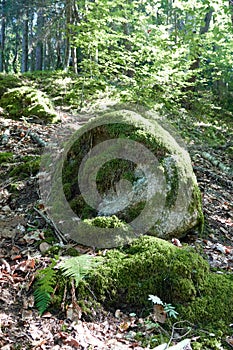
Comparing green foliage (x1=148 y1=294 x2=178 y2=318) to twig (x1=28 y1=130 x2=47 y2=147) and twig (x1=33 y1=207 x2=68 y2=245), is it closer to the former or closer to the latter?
twig (x1=33 y1=207 x2=68 y2=245)

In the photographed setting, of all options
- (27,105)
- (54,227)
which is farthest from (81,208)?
(27,105)

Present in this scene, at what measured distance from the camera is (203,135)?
38.8ft

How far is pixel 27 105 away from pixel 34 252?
6.75 m

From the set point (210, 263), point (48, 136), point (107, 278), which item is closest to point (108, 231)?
point (107, 278)

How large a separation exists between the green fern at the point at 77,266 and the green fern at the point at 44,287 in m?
0.12

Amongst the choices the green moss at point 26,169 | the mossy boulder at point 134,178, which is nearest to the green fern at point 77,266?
the mossy boulder at point 134,178

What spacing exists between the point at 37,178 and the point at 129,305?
278cm

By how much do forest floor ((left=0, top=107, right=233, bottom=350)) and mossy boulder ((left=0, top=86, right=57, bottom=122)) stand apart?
5.29ft

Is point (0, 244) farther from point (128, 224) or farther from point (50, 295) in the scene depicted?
point (128, 224)

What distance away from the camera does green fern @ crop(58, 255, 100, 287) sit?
3.02 m

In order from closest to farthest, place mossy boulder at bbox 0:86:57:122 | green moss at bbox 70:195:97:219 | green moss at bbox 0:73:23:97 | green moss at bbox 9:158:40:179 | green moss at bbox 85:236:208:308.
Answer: green moss at bbox 85:236:208:308, green moss at bbox 70:195:97:219, green moss at bbox 9:158:40:179, mossy boulder at bbox 0:86:57:122, green moss at bbox 0:73:23:97

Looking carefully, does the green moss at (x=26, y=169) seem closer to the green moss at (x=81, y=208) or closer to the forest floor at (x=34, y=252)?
the forest floor at (x=34, y=252)

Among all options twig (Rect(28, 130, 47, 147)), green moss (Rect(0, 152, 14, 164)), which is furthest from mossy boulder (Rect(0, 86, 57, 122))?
green moss (Rect(0, 152, 14, 164))

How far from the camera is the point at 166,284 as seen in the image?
128 inches
